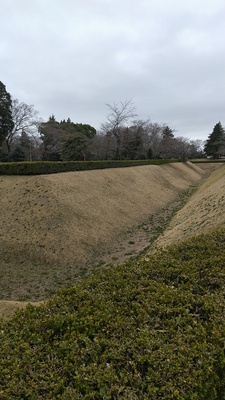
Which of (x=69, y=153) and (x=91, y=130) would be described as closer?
(x=69, y=153)

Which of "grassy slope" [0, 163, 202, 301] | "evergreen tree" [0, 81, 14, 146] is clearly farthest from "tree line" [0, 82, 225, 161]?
"grassy slope" [0, 163, 202, 301]

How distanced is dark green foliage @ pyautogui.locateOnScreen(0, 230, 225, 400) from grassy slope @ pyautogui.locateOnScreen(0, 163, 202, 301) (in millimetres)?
4421

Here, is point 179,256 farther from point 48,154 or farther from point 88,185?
point 48,154

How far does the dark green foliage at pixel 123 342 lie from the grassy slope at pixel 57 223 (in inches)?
174

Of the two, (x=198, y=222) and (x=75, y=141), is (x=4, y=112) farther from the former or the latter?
(x=198, y=222)

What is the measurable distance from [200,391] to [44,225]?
28.9ft

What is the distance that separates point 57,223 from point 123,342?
8.29m

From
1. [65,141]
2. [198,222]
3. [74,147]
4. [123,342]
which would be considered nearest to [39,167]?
[198,222]

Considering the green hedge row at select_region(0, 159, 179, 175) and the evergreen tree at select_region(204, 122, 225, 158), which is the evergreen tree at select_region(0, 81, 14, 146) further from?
the evergreen tree at select_region(204, 122, 225, 158)

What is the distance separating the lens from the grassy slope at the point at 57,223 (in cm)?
745

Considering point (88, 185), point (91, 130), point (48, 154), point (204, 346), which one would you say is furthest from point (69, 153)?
point (204, 346)

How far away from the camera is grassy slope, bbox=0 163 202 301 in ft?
24.4

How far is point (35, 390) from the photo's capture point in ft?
5.31

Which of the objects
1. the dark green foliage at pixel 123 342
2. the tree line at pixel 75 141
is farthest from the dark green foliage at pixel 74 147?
the dark green foliage at pixel 123 342
